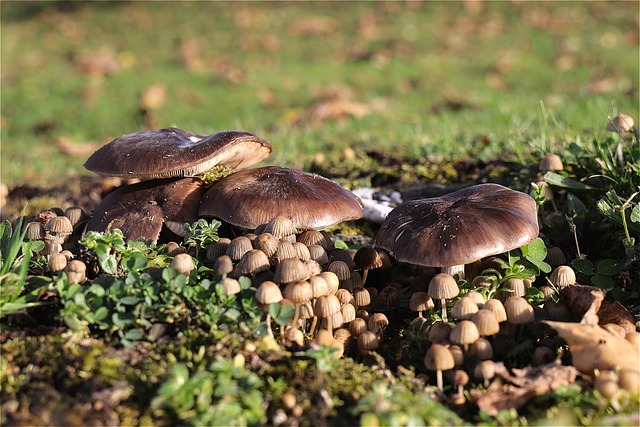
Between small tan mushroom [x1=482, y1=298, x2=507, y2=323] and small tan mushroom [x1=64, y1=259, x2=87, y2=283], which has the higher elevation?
small tan mushroom [x1=64, y1=259, x2=87, y2=283]

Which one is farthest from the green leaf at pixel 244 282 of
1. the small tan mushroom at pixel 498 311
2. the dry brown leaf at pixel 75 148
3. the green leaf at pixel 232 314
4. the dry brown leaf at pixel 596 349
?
the dry brown leaf at pixel 75 148

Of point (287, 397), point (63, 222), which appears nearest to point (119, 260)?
point (63, 222)

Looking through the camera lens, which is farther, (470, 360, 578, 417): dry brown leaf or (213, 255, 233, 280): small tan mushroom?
(213, 255, 233, 280): small tan mushroom

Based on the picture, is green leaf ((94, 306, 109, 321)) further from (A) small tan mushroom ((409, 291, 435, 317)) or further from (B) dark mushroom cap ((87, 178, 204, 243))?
(A) small tan mushroom ((409, 291, 435, 317))

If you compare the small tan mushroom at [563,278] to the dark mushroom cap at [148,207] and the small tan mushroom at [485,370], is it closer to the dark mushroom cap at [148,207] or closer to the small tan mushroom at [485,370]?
the small tan mushroom at [485,370]

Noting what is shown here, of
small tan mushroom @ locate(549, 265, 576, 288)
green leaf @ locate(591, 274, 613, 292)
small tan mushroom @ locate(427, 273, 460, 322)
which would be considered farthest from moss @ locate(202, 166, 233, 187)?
green leaf @ locate(591, 274, 613, 292)

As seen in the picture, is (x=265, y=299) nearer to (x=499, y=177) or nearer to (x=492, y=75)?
(x=499, y=177)

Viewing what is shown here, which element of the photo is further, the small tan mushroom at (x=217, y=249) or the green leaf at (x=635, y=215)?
the green leaf at (x=635, y=215)
